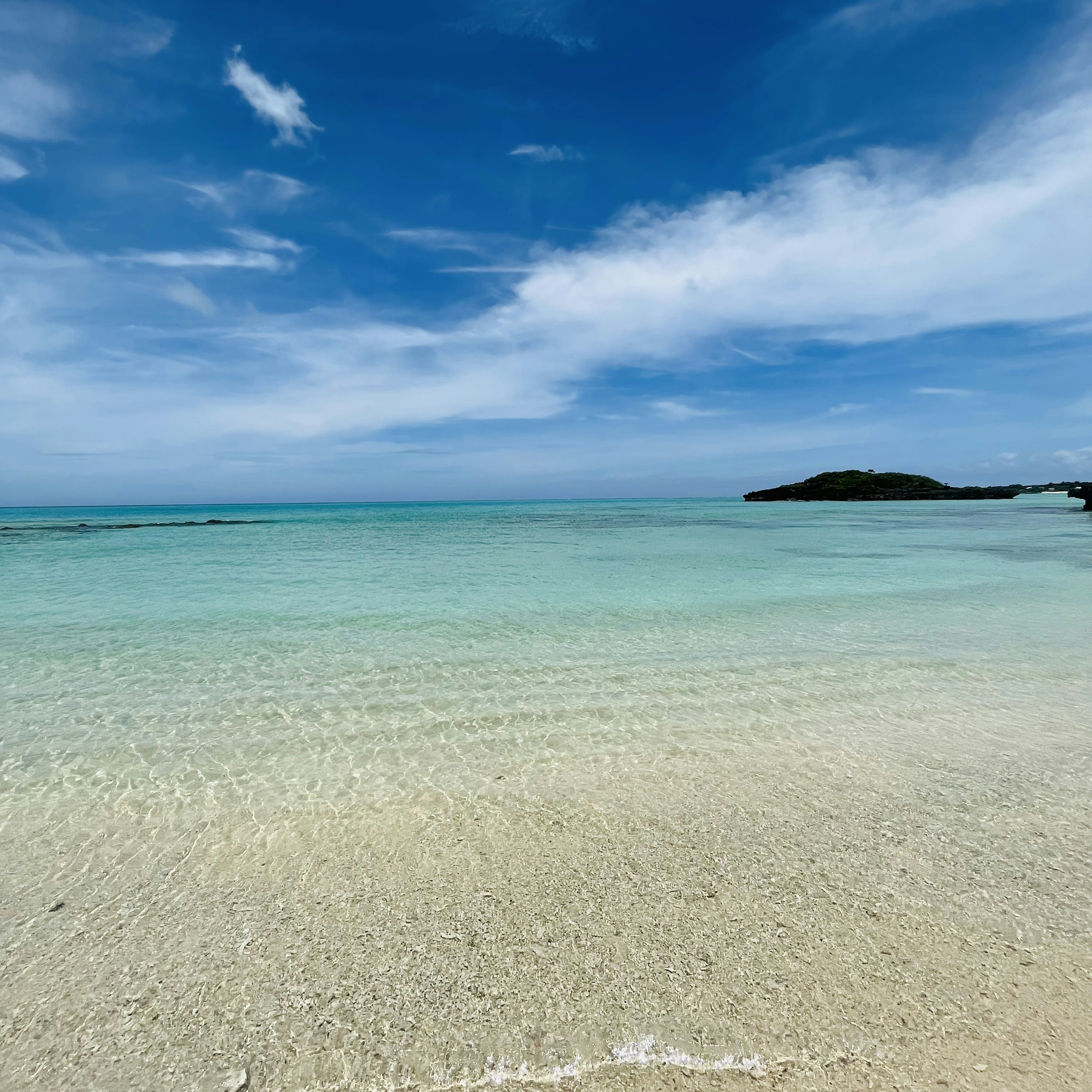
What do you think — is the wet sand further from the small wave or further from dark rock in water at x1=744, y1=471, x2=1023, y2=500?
dark rock in water at x1=744, y1=471, x2=1023, y2=500

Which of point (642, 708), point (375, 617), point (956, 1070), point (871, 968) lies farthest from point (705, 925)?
point (375, 617)

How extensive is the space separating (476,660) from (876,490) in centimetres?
12859

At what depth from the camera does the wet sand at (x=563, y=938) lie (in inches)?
101

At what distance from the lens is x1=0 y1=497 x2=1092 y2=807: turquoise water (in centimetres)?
583

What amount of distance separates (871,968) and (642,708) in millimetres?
3916

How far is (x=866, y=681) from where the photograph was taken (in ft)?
25.2

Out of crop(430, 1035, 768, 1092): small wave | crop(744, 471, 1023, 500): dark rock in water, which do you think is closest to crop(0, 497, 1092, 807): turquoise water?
crop(430, 1035, 768, 1092): small wave

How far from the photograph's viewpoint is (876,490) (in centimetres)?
11638

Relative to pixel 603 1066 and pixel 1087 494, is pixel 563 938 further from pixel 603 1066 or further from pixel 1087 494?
pixel 1087 494

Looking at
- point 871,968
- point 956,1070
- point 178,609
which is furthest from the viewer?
point 178,609

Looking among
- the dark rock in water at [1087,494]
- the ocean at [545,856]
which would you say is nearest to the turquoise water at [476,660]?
the ocean at [545,856]

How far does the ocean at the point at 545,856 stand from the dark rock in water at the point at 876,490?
121 meters

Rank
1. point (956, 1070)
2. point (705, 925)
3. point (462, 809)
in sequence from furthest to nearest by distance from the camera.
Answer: point (462, 809)
point (705, 925)
point (956, 1070)

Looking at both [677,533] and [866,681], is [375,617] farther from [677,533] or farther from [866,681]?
[677,533]
